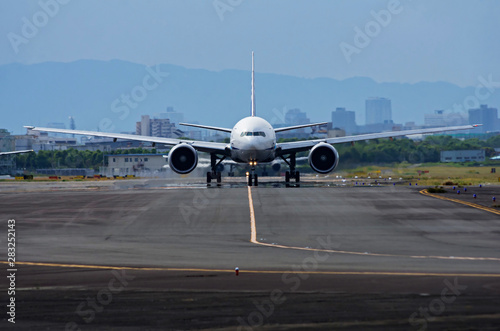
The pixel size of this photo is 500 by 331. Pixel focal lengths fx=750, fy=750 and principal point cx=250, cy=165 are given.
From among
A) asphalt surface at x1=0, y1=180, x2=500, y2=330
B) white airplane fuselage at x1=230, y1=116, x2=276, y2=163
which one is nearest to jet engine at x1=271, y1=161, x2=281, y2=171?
white airplane fuselage at x1=230, y1=116, x2=276, y2=163

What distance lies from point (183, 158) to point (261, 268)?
134ft

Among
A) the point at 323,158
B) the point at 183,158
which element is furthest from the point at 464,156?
the point at 183,158

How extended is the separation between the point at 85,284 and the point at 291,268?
4325 mm

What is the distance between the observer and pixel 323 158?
56.1 meters

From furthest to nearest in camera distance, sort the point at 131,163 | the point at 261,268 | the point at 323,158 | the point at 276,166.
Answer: the point at 131,163, the point at 276,166, the point at 323,158, the point at 261,268

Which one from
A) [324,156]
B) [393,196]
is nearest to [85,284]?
[393,196]

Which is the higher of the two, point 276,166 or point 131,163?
point 131,163

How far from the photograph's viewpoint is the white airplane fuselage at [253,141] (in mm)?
55469

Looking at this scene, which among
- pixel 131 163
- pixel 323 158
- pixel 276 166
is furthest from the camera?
pixel 131 163

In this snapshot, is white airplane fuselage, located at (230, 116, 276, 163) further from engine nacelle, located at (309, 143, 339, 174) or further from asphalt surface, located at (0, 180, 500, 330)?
asphalt surface, located at (0, 180, 500, 330)

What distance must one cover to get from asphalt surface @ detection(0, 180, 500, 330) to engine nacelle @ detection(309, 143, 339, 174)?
77.2 feet

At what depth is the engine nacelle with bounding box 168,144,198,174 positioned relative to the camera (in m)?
56.1

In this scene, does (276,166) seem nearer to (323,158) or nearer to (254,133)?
(323,158)

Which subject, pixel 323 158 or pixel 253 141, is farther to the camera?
pixel 323 158
